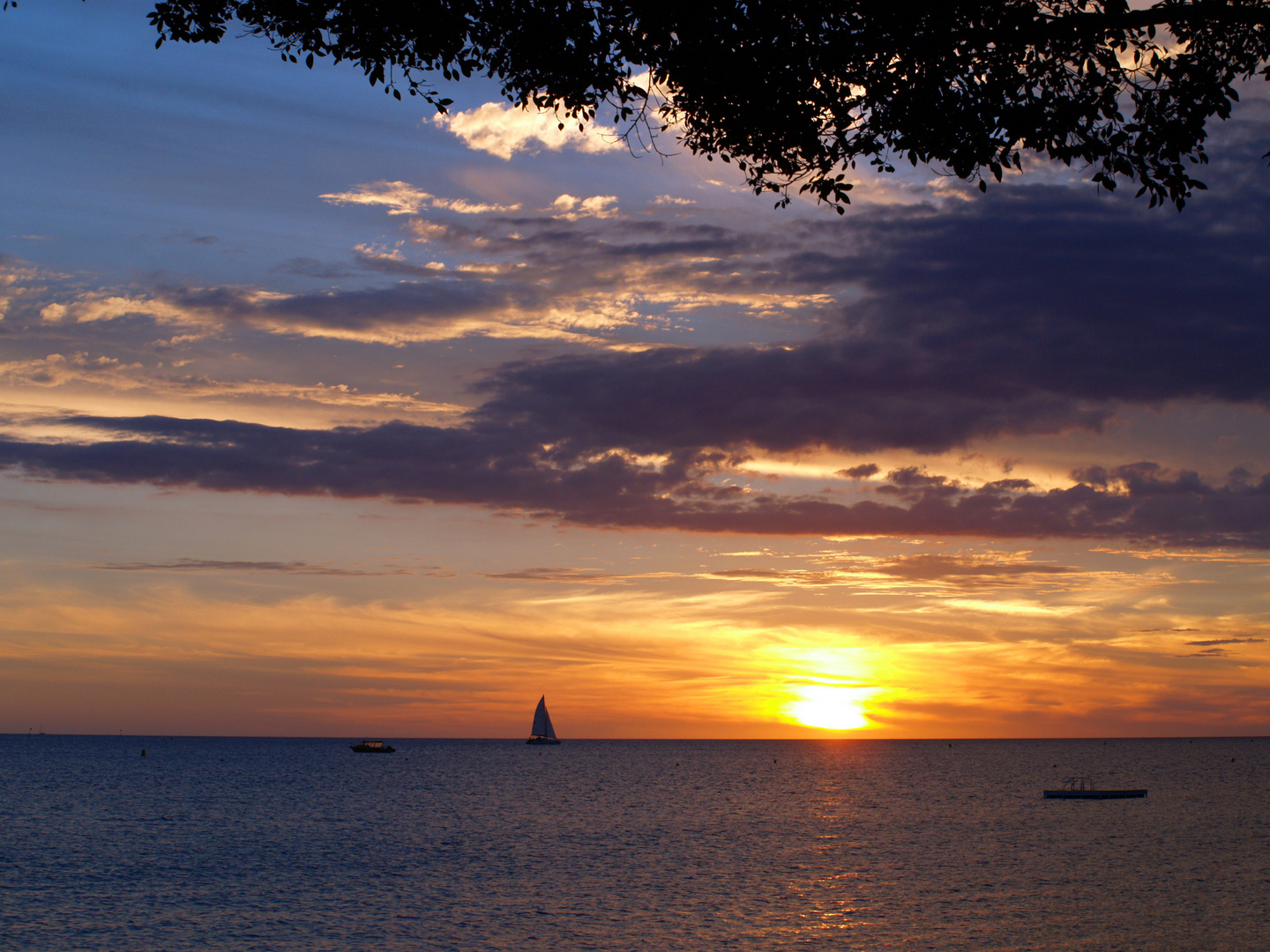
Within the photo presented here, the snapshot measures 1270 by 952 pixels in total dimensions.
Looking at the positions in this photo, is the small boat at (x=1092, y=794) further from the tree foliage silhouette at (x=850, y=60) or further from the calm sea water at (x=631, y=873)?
the tree foliage silhouette at (x=850, y=60)

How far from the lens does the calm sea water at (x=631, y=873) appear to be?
44719 mm

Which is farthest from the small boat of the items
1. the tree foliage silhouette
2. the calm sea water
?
the tree foliage silhouette

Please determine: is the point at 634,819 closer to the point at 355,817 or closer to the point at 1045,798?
the point at 355,817

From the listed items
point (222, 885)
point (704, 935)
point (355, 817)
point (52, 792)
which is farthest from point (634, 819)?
→ point (52, 792)

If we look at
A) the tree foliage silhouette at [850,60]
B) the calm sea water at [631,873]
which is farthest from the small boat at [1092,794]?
the tree foliage silhouette at [850,60]

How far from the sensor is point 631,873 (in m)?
62.3

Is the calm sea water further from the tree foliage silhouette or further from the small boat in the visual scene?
the tree foliage silhouette

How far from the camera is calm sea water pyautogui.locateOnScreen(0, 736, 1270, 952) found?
44719 mm

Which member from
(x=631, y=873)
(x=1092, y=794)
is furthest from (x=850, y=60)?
(x=1092, y=794)

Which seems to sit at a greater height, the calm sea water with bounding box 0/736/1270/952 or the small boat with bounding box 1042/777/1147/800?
the calm sea water with bounding box 0/736/1270/952

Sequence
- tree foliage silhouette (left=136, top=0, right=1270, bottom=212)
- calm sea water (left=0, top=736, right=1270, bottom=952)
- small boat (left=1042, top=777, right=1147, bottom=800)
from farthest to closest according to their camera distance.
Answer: small boat (left=1042, top=777, right=1147, bottom=800)
calm sea water (left=0, top=736, right=1270, bottom=952)
tree foliage silhouette (left=136, top=0, right=1270, bottom=212)

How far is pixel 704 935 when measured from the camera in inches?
1741

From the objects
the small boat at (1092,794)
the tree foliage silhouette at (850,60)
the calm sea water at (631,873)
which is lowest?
the small boat at (1092,794)

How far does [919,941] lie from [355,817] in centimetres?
7162
